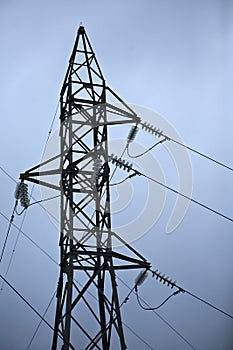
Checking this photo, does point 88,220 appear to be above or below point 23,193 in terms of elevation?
above

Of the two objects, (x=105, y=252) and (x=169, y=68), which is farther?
(x=169, y=68)

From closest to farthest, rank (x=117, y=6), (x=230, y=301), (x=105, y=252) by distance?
(x=105, y=252) → (x=230, y=301) → (x=117, y=6)

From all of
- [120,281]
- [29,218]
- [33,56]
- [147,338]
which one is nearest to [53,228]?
[29,218]

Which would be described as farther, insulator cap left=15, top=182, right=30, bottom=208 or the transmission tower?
insulator cap left=15, top=182, right=30, bottom=208

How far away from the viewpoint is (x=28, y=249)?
16562 millimetres

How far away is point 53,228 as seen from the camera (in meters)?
16.6

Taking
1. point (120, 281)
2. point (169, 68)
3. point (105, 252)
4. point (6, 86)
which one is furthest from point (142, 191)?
point (105, 252)

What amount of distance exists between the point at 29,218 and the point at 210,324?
616 cm

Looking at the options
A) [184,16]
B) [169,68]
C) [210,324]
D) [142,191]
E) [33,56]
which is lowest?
[210,324]

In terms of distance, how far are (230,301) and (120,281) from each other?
322cm

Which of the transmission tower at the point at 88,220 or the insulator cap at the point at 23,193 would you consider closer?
the transmission tower at the point at 88,220

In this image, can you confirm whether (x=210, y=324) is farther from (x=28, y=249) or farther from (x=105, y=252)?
(x=105, y=252)

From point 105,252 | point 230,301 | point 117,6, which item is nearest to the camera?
point 105,252

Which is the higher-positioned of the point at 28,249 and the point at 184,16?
the point at 184,16
